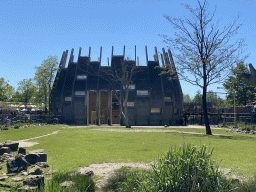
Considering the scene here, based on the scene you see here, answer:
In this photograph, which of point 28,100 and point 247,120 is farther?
point 28,100

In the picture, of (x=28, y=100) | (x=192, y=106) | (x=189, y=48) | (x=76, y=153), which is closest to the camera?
(x=76, y=153)

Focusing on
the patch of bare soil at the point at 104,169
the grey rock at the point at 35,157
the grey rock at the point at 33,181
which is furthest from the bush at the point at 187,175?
the grey rock at the point at 35,157

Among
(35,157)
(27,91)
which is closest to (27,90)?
(27,91)

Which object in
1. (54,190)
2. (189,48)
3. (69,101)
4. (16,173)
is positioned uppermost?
(189,48)

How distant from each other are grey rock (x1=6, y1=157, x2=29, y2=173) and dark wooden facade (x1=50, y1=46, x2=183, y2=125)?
28916 mm

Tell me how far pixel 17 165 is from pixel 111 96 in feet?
96.8

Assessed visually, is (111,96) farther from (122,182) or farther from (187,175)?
(187,175)

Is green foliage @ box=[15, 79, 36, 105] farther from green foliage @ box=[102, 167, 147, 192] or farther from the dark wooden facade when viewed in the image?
green foliage @ box=[102, 167, 147, 192]

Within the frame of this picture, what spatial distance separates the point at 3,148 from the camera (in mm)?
11023

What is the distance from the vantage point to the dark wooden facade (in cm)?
3719

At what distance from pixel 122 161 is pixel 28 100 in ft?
155

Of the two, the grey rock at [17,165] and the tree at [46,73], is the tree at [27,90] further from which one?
the grey rock at [17,165]

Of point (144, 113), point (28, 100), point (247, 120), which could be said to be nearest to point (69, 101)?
point (144, 113)

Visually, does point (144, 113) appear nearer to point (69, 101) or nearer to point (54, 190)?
point (69, 101)
